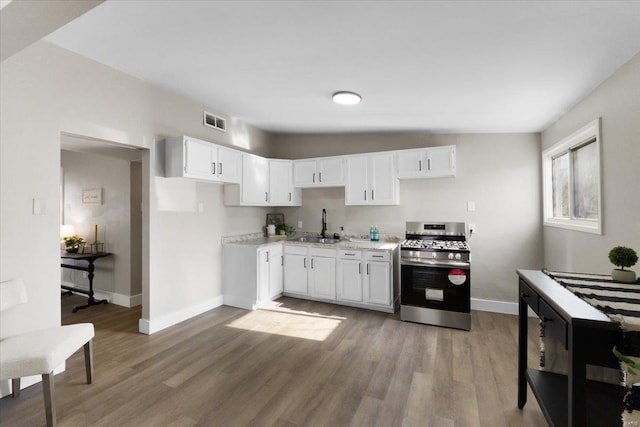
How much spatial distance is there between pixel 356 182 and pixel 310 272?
4.81 ft

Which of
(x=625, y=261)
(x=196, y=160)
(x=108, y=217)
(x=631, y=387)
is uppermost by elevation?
(x=196, y=160)

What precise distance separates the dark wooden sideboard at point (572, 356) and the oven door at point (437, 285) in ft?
4.29

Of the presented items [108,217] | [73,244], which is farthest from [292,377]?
[73,244]

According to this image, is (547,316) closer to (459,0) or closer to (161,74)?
(459,0)

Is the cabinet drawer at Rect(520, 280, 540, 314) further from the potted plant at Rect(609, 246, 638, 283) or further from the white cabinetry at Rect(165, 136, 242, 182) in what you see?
the white cabinetry at Rect(165, 136, 242, 182)

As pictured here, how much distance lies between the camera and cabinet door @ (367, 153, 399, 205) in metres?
4.10

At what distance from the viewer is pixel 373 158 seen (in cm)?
419

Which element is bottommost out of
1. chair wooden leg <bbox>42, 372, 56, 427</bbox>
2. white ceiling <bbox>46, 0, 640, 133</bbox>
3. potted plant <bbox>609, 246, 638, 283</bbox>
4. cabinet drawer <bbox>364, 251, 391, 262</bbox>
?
chair wooden leg <bbox>42, 372, 56, 427</bbox>

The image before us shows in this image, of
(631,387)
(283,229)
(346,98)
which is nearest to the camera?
(631,387)

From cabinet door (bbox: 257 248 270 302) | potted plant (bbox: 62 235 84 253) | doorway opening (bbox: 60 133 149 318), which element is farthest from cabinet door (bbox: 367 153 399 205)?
potted plant (bbox: 62 235 84 253)

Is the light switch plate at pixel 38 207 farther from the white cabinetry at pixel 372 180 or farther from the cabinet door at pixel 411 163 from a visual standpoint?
the cabinet door at pixel 411 163

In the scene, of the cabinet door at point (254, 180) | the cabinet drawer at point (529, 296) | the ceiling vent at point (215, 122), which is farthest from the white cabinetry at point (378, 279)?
the ceiling vent at point (215, 122)

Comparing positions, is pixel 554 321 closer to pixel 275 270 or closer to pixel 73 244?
pixel 275 270

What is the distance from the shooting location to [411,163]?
4.00 m
